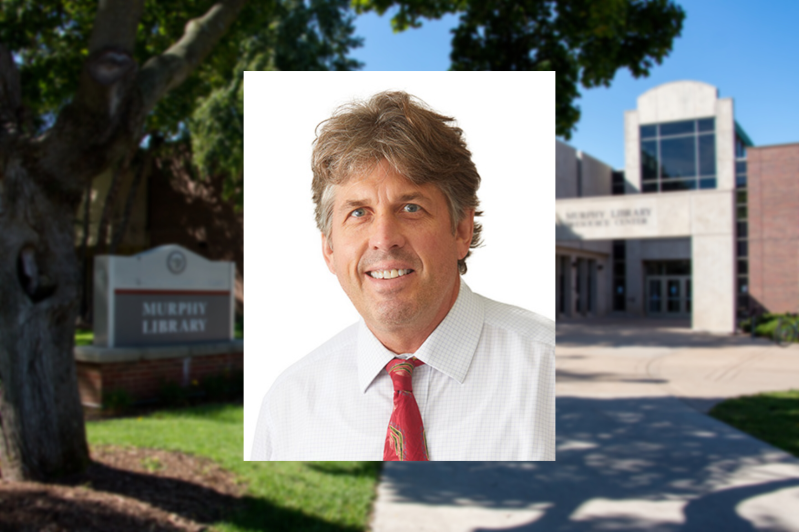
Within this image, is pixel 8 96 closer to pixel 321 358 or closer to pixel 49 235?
pixel 49 235

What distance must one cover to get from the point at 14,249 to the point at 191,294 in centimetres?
445

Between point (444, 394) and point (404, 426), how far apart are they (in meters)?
0.20

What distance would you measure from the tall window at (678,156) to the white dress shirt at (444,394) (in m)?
28.6

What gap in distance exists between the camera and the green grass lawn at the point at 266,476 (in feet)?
15.6

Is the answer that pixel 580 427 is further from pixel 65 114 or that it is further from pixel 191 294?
pixel 65 114

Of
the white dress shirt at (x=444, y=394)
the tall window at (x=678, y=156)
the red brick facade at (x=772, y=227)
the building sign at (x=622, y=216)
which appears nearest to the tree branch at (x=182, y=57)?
the white dress shirt at (x=444, y=394)

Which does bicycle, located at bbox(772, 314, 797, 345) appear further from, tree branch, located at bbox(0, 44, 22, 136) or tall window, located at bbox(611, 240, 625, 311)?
tree branch, located at bbox(0, 44, 22, 136)

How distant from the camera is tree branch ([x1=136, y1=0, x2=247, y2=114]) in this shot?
17.1 feet

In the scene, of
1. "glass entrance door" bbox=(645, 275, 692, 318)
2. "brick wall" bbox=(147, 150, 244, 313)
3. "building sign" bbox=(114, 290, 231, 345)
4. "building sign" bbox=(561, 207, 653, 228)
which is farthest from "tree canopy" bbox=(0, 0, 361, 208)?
"glass entrance door" bbox=(645, 275, 692, 318)

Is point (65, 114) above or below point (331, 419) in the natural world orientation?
above

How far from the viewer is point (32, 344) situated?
16.3 feet

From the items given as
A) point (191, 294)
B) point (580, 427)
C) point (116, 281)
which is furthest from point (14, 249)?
point (580, 427)

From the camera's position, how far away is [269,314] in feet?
8.05

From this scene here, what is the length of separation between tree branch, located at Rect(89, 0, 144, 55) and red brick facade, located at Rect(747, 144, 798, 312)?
25390mm
